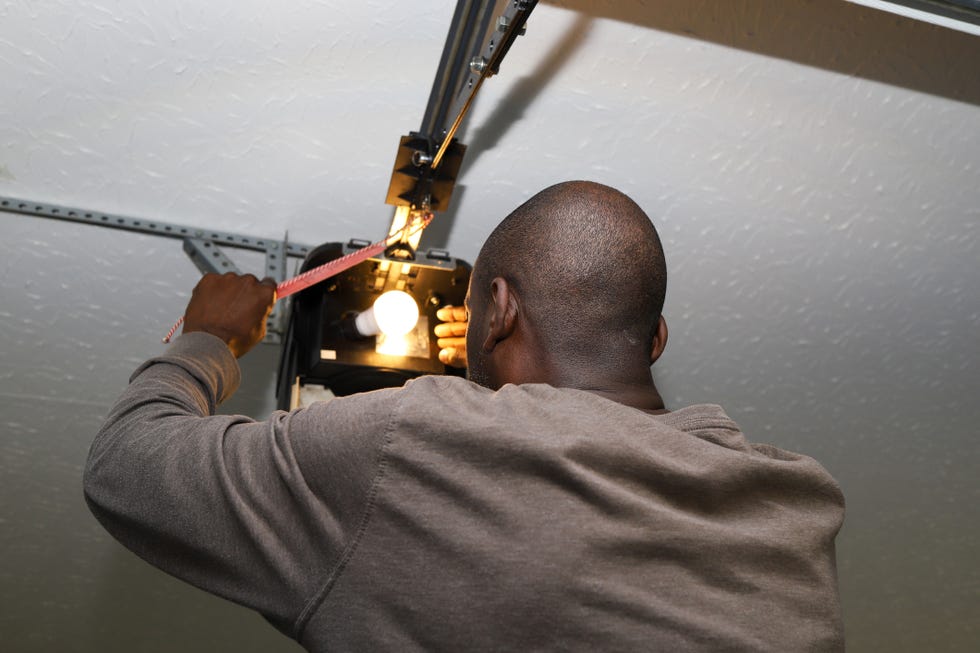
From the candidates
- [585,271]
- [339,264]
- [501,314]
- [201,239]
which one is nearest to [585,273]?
[585,271]

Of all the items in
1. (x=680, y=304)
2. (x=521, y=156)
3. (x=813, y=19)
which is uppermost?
(x=813, y=19)

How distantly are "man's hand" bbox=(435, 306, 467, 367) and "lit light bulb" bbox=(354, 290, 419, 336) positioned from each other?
0.05 m

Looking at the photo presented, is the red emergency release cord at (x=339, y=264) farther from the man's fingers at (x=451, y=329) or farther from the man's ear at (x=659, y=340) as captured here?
the man's ear at (x=659, y=340)

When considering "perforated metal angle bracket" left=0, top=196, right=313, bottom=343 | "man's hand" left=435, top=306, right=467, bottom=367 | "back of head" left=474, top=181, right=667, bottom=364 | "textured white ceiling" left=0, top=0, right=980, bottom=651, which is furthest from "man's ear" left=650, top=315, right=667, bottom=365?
"perforated metal angle bracket" left=0, top=196, right=313, bottom=343

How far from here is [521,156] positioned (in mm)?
1801

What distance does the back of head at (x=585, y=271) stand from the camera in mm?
1231

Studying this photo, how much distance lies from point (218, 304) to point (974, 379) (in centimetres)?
187

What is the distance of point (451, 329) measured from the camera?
1619 mm

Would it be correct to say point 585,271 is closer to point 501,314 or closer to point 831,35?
point 501,314

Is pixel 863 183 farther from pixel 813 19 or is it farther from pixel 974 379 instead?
pixel 974 379

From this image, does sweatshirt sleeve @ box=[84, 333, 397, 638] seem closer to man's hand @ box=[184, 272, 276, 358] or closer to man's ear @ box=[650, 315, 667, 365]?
man's hand @ box=[184, 272, 276, 358]

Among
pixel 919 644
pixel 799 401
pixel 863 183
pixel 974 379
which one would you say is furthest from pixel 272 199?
pixel 919 644

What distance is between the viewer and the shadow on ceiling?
1588 millimetres

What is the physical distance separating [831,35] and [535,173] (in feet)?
1.83
